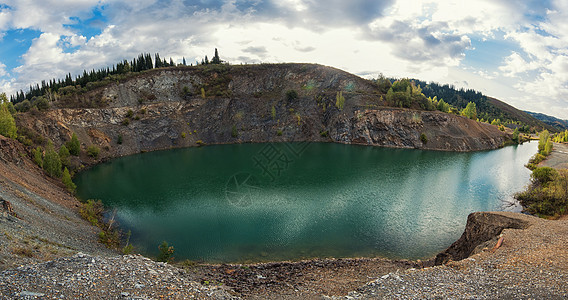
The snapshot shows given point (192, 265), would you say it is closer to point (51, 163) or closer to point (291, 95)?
point (51, 163)

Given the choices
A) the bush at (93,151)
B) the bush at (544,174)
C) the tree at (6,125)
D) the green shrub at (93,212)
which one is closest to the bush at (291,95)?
the bush at (93,151)

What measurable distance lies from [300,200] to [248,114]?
202 feet

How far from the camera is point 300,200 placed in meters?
38.2

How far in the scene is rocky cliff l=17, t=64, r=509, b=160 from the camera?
255ft

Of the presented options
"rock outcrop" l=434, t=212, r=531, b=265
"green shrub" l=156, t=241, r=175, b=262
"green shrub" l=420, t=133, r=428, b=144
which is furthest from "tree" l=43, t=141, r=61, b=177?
"green shrub" l=420, t=133, r=428, b=144

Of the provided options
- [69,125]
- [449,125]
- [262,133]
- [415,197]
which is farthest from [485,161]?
[69,125]

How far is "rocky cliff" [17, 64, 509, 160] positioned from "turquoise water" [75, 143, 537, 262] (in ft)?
41.9

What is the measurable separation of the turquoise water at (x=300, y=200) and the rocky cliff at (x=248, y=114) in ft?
41.9

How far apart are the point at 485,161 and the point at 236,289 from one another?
222 ft

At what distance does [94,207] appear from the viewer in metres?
35.4

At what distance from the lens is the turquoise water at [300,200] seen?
27.0 metres

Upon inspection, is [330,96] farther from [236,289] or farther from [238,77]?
[236,289]

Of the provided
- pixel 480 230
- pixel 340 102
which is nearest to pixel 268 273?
pixel 480 230

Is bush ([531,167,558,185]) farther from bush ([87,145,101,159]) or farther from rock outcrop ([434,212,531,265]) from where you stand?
bush ([87,145,101,159])
